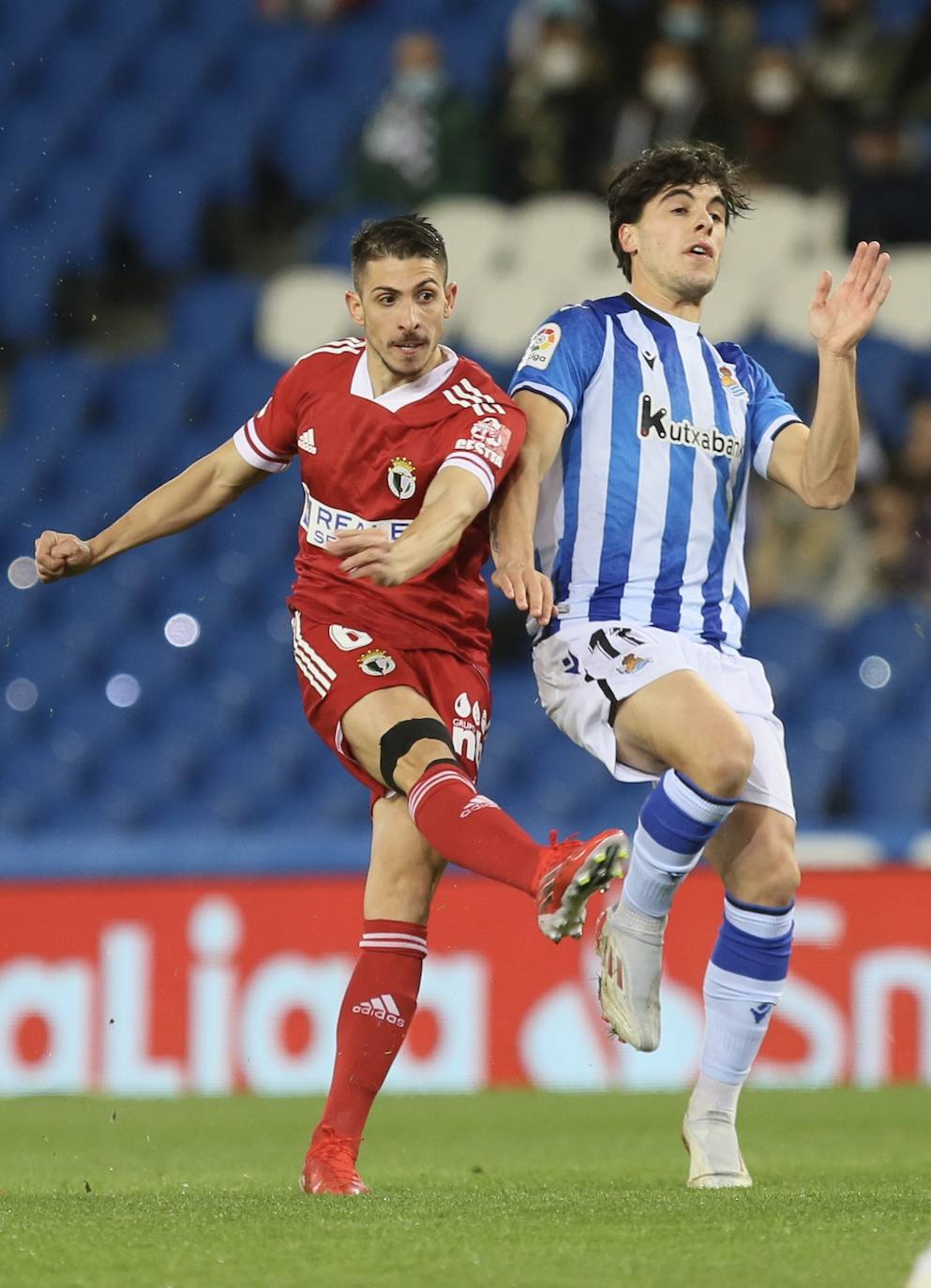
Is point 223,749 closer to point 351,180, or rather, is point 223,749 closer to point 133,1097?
point 133,1097

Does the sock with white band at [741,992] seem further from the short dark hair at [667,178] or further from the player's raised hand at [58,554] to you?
the player's raised hand at [58,554]

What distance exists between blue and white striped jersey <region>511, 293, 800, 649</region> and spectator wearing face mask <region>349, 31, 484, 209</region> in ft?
19.2

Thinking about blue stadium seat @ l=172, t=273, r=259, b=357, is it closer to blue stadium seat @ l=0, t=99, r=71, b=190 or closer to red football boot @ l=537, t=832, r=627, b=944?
blue stadium seat @ l=0, t=99, r=71, b=190

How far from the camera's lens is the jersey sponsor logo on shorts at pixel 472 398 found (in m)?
4.39

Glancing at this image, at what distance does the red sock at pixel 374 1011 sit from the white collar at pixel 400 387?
3.55 feet

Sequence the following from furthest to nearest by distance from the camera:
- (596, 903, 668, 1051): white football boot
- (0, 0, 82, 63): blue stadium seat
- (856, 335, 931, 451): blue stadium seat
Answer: (0, 0, 82, 63): blue stadium seat < (856, 335, 931, 451): blue stadium seat < (596, 903, 668, 1051): white football boot

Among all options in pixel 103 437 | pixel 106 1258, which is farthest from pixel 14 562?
pixel 106 1258

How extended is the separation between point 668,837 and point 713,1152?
2.31ft

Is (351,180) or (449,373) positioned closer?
(449,373)

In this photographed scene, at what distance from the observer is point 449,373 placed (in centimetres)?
454

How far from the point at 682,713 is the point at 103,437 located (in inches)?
243

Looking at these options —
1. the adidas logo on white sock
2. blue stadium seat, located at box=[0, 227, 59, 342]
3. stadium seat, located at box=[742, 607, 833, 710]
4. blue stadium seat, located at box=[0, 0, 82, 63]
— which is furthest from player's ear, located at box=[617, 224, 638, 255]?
blue stadium seat, located at box=[0, 0, 82, 63]

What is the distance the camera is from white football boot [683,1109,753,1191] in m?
4.38

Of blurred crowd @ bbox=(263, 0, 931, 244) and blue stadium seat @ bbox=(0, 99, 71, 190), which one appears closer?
blurred crowd @ bbox=(263, 0, 931, 244)
